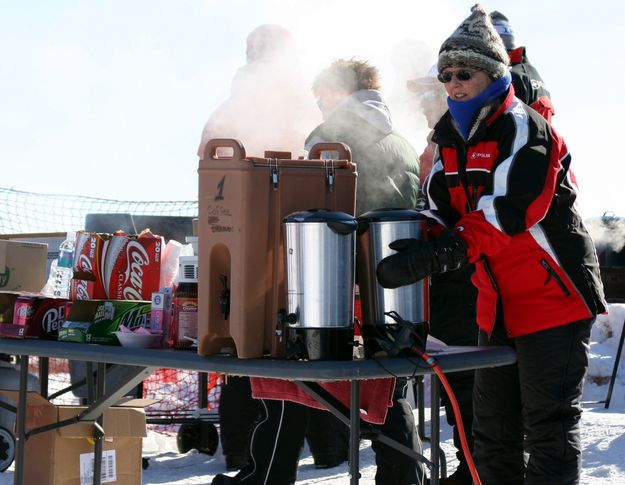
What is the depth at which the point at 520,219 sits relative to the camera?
255cm

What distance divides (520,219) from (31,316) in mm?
1554

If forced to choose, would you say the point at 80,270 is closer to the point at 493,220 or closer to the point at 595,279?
the point at 493,220

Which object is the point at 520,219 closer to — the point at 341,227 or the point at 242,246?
the point at 341,227

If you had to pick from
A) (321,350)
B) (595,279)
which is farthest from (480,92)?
(321,350)

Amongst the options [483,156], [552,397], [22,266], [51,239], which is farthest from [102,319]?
[51,239]

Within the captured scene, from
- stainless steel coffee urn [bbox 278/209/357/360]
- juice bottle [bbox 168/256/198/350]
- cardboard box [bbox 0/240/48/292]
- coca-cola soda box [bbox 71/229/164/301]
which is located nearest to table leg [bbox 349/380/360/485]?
stainless steel coffee urn [bbox 278/209/357/360]

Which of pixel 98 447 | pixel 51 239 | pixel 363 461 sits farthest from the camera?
pixel 51 239

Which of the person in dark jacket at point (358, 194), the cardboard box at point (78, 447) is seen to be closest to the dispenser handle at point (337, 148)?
the person in dark jacket at point (358, 194)

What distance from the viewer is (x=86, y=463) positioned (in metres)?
3.44

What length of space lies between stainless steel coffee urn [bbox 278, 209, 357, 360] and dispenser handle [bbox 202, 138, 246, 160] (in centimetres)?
24

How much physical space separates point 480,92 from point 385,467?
123 cm

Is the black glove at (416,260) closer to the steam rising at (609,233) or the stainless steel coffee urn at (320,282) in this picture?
the stainless steel coffee urn at (320,282)

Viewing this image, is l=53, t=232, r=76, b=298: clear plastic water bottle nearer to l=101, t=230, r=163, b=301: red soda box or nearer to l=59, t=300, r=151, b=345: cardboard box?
l=101, t=230, r=163, b=301: red soda box

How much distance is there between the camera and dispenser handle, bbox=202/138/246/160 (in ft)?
8.27
